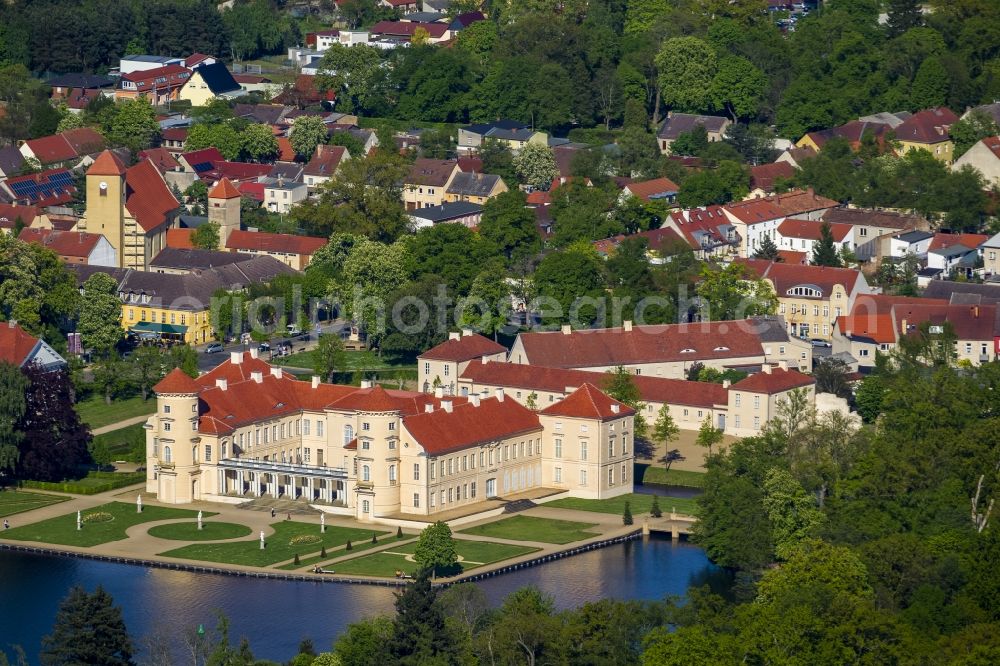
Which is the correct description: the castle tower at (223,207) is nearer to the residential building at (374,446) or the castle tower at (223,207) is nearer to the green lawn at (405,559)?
the residential building at (374,446)

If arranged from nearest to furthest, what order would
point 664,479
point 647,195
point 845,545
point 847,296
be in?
point 845,545 < point 664,479 < point 847,296 < point 647,195

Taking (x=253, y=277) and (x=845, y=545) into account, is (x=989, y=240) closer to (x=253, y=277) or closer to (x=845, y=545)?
(x=253, y=277)

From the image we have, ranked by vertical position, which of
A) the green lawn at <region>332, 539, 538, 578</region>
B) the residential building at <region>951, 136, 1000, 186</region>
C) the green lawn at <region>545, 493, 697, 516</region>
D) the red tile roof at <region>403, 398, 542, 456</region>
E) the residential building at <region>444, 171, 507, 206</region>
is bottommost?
the green lawn at <region>332, 539, 538, 578</region>

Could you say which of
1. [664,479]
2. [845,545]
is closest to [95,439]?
[664,479]

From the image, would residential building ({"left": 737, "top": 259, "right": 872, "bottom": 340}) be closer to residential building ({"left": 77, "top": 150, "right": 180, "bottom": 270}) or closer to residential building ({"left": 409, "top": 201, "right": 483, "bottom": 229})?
residential building ({"left": 409, "top": 201, "right": 483, "bottom": 229})

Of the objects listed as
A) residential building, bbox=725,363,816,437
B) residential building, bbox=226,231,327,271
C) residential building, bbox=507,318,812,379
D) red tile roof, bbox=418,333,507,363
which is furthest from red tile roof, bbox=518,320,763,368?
residential building, bbox=226,231,327,271

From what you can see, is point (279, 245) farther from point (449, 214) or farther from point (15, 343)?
point (15, 343)
